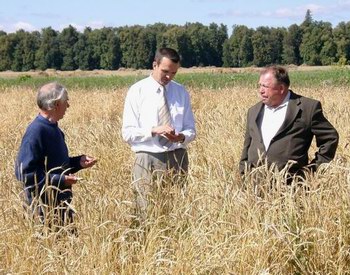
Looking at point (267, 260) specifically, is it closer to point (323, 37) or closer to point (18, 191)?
point (18, 191)

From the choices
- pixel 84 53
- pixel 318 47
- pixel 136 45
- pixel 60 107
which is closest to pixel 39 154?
pixel 60 107

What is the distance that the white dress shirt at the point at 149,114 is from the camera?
493cm

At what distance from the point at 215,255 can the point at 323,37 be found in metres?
85.5

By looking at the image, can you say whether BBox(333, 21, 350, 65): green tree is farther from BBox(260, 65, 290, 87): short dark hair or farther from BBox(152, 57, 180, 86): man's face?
BBox(260, 65, 290, 87): short dark hair

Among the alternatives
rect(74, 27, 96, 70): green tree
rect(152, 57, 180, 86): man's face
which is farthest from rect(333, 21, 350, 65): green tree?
rect(152, 57, 180, 86): man's face

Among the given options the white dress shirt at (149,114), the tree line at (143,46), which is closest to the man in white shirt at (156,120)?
the white dress shirt at (149,114)

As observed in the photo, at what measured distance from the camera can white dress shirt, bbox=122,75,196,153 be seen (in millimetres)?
4930

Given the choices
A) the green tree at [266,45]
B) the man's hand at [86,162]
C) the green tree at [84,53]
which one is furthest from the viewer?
the green tree at [84,53]

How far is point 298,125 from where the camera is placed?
15.1ft

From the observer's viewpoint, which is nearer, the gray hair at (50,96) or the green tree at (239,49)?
the gray hair at (50,96)

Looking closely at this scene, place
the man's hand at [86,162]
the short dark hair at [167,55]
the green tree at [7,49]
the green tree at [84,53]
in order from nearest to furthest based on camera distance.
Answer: the man's hand at [86,162] < the short dark hair at [167,55] < the green tree at [7,49] < the green tree at [84,53]

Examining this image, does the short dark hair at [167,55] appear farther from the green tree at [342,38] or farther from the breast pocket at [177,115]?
the green tree at [342,38]

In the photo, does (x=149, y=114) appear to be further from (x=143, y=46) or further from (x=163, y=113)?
(x=143, y=46)

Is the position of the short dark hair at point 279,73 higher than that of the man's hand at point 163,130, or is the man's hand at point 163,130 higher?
the short dark hair at point 279,73
